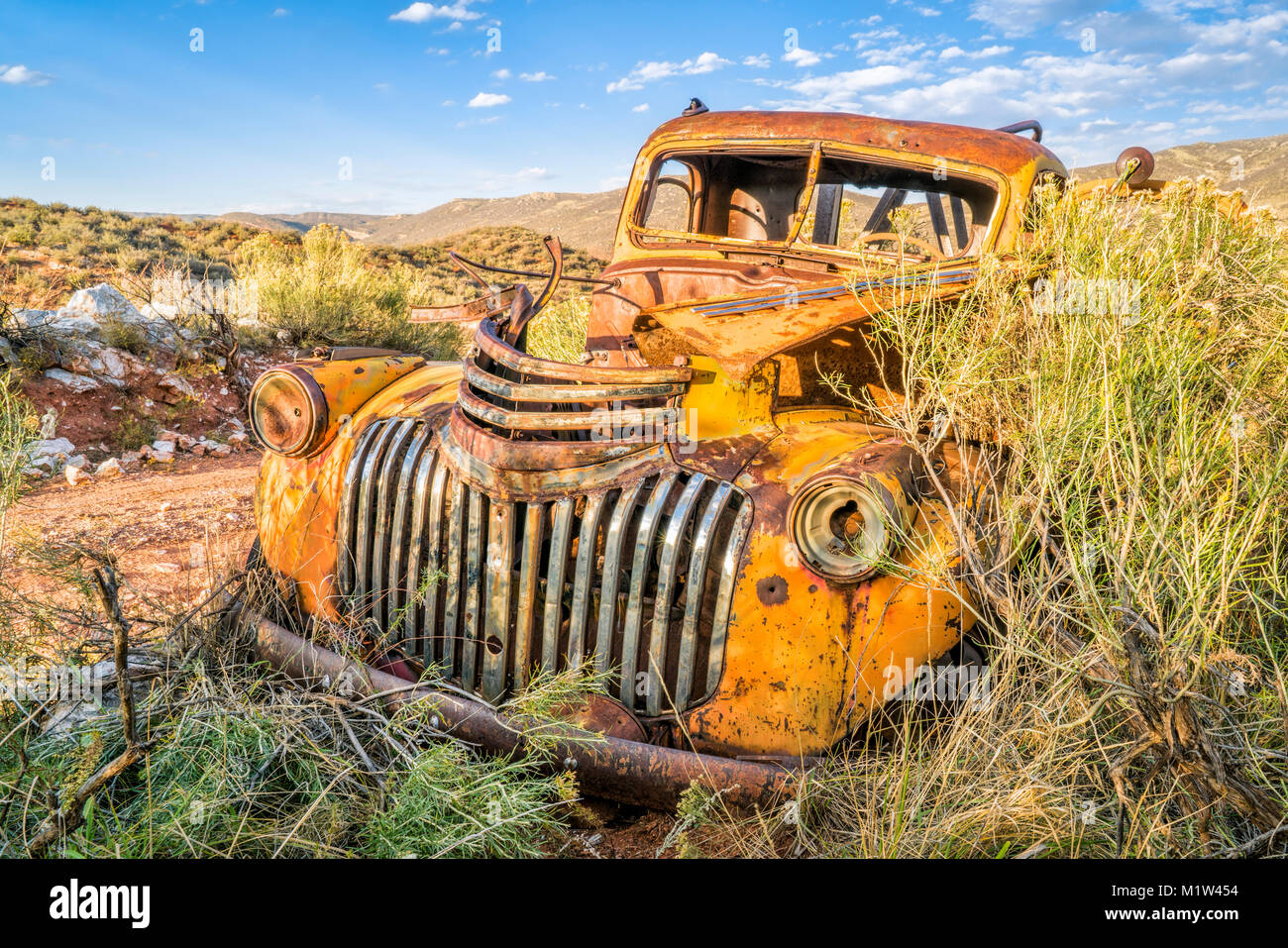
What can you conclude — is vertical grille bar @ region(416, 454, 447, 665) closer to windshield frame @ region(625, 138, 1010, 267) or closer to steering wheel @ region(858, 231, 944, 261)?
windshield frame @ region(625, 138, 1010, 267)

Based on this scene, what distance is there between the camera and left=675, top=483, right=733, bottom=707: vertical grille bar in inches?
89.7

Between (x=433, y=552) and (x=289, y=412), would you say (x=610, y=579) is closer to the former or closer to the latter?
(x=433, y=552)

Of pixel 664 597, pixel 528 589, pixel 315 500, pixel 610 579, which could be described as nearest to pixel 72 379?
pixel 315 500

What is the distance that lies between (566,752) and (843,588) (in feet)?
3.00

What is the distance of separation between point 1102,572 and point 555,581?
1659mm

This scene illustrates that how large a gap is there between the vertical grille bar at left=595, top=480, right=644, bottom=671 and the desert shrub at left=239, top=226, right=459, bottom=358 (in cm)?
942

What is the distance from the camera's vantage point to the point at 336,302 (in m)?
12.5

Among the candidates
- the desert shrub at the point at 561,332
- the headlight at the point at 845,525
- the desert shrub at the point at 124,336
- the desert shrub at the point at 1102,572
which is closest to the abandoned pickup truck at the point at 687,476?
the headlight at the point at 845,525

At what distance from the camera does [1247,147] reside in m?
27.9

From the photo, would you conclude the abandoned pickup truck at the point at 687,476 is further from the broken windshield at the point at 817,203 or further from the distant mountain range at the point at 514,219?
the distant mountain range at the point at 514,219

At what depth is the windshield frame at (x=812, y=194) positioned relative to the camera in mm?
3131

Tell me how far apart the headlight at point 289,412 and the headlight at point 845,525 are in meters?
1.98
